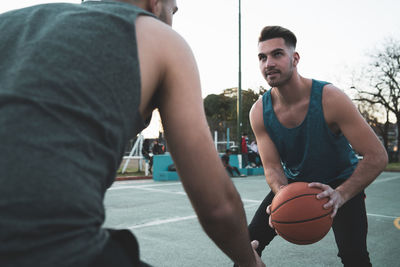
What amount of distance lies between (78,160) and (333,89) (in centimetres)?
260

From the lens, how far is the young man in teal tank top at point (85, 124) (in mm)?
836

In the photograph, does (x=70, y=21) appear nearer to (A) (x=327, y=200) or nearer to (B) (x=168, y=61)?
(B) (x=168, y=61)

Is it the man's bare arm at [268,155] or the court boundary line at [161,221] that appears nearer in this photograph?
the man's bare arm at [268,155]

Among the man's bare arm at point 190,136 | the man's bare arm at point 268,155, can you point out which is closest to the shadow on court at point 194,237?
the man's bare arm at point 268,155

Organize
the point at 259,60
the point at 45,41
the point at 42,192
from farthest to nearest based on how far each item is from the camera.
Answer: the point at 259,60 → the point at 45,41 → the point at 42,192

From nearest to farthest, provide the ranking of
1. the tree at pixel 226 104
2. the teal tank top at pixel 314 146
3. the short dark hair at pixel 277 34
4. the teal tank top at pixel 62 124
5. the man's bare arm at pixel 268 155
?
the teal tank top at pixel 62 124, the teal tank top at pixel 314 146, the man's bare arm at pixel 268 155, the short dark hair at pixel 277 34, the tree at pixel 226 104

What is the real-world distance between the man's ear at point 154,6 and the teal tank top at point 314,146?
2.02 meters

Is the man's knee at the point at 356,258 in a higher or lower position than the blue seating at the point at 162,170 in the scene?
higher

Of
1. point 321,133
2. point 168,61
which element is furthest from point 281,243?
point 168,61

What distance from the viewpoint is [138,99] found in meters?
1.03

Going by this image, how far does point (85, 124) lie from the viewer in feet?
3.03

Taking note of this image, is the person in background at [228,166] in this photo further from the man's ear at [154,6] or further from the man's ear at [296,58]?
the man's ear at [154,6]

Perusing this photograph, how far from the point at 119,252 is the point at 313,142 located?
240 centimetres

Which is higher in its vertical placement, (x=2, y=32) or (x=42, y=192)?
(x=2, y=32)
